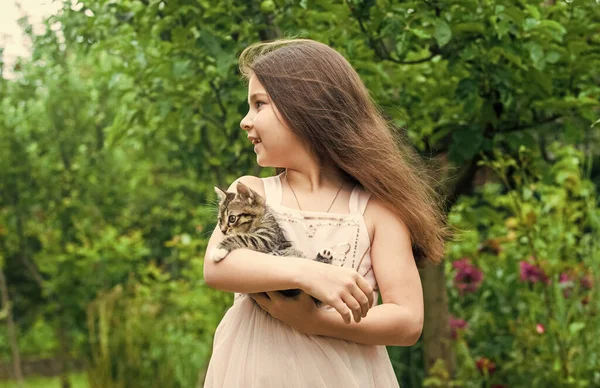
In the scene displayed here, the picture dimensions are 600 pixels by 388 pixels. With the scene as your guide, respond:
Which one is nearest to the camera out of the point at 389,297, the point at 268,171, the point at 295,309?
the point at 295,309

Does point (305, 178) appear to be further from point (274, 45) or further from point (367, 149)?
point (274, 45)

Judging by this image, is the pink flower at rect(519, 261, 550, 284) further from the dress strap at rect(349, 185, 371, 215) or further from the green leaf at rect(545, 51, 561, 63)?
the dress strap at rect(349, 185, 371, 215)

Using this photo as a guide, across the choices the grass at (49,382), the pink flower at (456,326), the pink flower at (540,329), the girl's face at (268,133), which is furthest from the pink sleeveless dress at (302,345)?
the grass at (49,382)

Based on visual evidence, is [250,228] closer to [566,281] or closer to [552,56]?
[552,56]

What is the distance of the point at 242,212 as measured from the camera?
1983mm

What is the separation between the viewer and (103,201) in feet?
26.6

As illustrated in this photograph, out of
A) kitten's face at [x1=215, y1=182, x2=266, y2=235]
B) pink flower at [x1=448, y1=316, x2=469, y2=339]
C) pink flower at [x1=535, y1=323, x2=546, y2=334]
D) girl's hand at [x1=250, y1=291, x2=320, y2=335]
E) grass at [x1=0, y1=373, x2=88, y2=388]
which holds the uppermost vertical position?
kitten's face at [x1=215, y1=182, x2=266, y2=235]

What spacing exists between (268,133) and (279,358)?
1.81 feet

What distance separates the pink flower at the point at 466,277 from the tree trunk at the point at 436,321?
2.62 ft

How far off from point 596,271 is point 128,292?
13.5 feet

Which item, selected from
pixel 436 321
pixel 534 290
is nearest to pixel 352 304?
pixel 436 321

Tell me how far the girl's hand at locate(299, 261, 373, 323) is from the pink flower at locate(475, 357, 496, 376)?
3.29 m

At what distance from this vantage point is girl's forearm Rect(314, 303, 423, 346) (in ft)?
6.15

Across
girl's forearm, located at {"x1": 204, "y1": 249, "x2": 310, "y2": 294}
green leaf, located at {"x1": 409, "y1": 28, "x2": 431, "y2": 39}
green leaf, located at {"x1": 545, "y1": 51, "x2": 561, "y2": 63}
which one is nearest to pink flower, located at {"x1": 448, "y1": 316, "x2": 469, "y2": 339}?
green leaf, located at {"x1": 545, "y1": 51, "x2": 561, "y2": 63}
